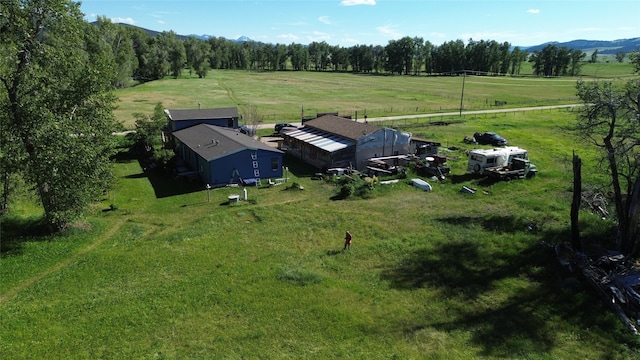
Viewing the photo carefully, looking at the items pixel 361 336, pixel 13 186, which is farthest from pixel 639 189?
pixel 13 186

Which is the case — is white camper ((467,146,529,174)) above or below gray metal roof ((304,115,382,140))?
below

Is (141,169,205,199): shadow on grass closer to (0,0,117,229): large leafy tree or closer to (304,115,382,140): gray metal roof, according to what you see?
(0,0,117,229): large leafy tree

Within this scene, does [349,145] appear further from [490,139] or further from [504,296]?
[504,296]

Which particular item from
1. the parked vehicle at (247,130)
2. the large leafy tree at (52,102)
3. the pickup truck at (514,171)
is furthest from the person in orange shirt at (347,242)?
the parked vehicle at (247,130)

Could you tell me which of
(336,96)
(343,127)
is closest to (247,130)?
(343,127)

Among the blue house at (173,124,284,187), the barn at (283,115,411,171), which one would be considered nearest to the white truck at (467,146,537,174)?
the barn at (283,115,411,171)
